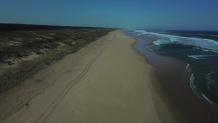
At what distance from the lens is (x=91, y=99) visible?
31.0ft

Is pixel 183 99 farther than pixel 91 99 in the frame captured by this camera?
Yes

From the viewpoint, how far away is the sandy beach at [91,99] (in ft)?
25.9

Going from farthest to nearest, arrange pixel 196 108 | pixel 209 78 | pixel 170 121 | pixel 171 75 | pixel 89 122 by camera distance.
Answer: pixel 171 75
pixel 209 78
pixel 196 108
pixel 170 121
pixel 89 122

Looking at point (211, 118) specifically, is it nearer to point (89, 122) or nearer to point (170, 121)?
point (170, 121)

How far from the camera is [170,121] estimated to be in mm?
8188

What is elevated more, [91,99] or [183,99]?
[91,99]

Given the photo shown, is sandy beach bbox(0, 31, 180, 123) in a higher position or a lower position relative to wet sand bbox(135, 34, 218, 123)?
higher

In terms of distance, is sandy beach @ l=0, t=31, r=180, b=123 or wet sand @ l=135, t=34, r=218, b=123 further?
wet sand @ l=135, t=34, r=218, b=123

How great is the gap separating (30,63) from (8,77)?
12.5ft

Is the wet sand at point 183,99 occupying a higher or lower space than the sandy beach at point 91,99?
lower

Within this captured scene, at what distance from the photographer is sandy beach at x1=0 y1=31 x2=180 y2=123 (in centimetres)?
789

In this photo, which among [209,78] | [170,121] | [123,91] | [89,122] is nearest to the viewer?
[89,122]

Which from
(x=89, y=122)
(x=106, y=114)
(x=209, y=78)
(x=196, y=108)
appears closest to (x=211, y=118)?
(x=196, y=108)

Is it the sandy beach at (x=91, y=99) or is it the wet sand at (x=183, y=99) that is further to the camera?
the wet sand at (x=183, y=99)
